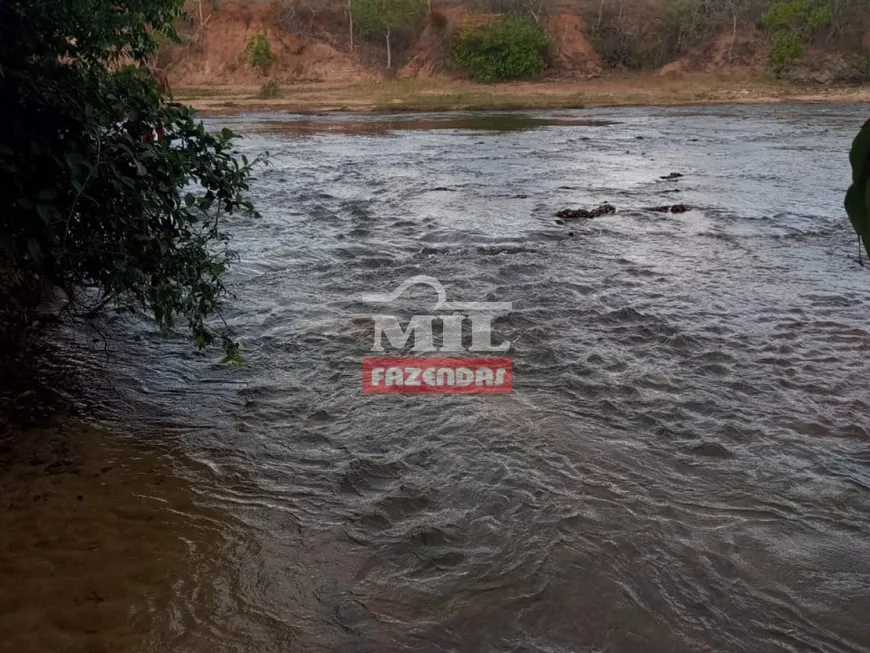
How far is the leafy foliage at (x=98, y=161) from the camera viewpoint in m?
3.72

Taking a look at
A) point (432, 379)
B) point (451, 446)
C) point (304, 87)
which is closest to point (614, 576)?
point (451, 446)

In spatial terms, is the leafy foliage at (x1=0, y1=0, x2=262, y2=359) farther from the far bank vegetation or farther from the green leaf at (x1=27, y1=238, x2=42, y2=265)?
the far bank vegetation

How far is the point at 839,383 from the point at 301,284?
5628mm

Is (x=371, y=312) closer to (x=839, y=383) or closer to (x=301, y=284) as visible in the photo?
(x=301, y=284)

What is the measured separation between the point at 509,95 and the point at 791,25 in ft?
66.5

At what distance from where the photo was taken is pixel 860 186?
1312mm

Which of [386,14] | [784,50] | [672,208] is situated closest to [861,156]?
[672,208]

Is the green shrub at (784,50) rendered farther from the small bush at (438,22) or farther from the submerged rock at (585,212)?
the submerged rock at (585,212)

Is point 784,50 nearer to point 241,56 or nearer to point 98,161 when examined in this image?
point 241,56

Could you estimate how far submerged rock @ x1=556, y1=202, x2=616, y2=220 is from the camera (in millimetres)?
11711

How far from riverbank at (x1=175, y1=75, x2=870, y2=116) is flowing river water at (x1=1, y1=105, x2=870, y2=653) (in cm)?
3099

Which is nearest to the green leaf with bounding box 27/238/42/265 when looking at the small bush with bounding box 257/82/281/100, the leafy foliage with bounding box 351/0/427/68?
the small bush with bounding box 257/82/281/100

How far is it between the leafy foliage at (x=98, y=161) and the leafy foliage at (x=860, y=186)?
340cm

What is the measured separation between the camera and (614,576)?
11.8ft
